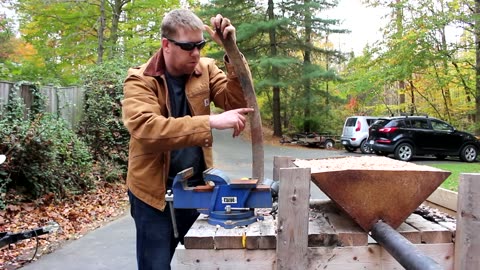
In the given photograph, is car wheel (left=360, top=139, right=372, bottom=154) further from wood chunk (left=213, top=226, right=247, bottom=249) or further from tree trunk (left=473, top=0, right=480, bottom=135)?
wood chunk (left=213, top=226, right=247, bottom=249)

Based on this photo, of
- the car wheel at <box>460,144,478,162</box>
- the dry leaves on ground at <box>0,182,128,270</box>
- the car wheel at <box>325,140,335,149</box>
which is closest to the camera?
the dry leaves on ground at <box>0,182,128,270</box>

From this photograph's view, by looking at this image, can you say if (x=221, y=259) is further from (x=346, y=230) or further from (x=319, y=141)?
(x=319, y=141)

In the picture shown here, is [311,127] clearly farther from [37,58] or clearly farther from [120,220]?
[120,220]

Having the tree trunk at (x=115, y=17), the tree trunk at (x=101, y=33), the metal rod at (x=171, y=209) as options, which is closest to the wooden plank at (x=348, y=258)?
the metal rod at (x=171, y=209)

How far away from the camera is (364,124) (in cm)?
1950

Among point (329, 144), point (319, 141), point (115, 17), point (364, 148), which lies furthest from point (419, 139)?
point (115, 17)

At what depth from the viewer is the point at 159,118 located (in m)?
2.00

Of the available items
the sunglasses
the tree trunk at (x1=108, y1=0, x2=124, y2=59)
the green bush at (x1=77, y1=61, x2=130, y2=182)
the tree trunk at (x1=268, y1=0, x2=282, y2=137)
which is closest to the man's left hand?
the sunglasses

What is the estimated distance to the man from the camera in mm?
2008

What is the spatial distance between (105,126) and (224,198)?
8.34m

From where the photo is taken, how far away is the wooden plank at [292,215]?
191 centimetres

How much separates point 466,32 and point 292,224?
1918cm

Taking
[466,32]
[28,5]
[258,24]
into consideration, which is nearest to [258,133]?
[28,5]

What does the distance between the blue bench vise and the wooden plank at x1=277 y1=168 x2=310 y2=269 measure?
0.22m
